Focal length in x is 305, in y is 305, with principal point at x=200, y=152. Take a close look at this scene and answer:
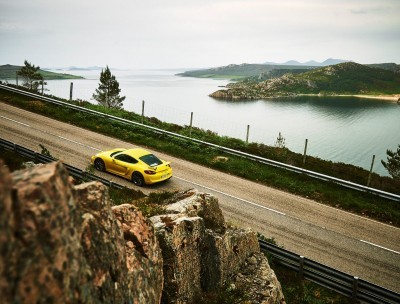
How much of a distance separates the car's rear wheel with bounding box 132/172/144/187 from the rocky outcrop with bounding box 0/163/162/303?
12.3m

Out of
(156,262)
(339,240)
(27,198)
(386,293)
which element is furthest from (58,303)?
(339,240)

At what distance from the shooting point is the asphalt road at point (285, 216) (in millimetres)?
12383

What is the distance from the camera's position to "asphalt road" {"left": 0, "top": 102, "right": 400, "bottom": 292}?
12.4 meters

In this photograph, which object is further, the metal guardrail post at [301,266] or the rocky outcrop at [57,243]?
the metal guardrail post at [301,266]

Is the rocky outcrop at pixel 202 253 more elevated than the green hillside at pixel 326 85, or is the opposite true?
the green hillside at pixel 326 85

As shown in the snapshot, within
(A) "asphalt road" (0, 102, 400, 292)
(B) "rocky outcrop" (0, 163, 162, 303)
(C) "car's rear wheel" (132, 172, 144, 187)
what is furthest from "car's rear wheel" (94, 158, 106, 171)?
(B) "rocky outcrop" (0, 163, 162, 303)

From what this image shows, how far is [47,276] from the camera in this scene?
2.82 metres

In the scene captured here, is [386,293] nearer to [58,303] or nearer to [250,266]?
[250,266]

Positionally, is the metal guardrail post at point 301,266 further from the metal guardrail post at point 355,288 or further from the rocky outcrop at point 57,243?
the rocky outcrop at point 57,243

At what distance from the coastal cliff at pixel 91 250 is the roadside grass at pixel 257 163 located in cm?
1078

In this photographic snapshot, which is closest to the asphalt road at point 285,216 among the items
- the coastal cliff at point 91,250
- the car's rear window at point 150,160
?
the car's rear window at point 150,160

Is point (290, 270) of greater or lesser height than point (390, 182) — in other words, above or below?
below

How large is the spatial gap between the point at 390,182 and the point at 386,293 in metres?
13.8

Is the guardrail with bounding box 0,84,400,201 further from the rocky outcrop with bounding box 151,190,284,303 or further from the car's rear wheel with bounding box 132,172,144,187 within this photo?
the rocky outcrop with bounding box 151,190,284,303
